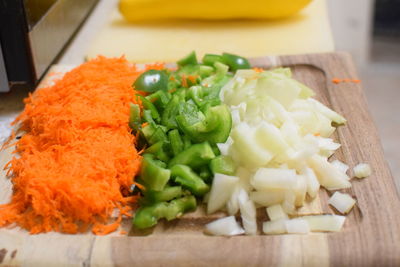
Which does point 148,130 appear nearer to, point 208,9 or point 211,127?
point 211,127

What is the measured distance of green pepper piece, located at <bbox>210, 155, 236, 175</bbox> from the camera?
3.97 feet

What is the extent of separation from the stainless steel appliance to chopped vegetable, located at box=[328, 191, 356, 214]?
0.83 m

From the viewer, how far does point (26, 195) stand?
118cm

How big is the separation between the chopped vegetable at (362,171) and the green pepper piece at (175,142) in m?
0.37

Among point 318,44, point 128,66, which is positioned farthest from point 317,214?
point 318,44

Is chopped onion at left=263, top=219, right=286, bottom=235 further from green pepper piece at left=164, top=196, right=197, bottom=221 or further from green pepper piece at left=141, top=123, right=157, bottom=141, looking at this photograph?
green pepper piece at left=141, top=123, right=157, bottom=141

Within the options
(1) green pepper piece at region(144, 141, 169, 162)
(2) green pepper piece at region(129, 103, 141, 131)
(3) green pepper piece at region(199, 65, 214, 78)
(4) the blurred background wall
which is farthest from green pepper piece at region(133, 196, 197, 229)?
(4) the blurred background wall

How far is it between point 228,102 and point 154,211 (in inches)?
15.3

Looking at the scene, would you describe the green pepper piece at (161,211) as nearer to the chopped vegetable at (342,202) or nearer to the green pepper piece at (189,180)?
the green pepper piece at (189,180)

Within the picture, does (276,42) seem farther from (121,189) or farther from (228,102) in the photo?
(121,189)

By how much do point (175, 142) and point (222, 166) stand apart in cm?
12

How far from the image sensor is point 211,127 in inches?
50.1

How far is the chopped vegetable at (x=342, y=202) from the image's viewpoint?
1188 mm

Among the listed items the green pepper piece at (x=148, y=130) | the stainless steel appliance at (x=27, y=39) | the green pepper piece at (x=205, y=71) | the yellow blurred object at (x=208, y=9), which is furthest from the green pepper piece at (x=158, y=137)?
the yellow blurred object at (x=208, y=9)
